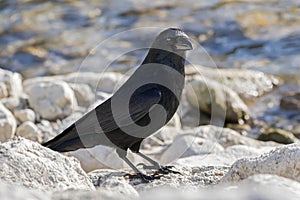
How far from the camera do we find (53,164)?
14.3ft

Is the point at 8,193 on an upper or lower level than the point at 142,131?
upper

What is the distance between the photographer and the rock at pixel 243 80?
13.1 meters

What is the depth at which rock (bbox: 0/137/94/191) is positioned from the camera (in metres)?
4.11

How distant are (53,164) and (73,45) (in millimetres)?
11590

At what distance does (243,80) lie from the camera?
13.5 meters

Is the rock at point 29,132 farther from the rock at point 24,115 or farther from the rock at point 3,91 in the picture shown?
the rock at point 3,91

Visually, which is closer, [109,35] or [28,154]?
[28,154]

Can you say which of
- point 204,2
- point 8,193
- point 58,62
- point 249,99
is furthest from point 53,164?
point 204,2

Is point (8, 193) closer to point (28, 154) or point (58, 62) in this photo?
point (28, 154)

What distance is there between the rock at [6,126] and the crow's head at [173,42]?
3.25 metres

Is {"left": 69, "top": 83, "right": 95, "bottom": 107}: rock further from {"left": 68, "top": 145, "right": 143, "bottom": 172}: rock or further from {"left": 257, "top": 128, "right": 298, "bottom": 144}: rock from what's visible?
{"left": 68, "top": 145, "right": 143, "bottom": 172}: rock

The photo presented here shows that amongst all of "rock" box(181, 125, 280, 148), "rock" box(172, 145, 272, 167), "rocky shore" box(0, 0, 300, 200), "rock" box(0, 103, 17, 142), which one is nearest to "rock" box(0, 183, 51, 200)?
"rocky shore" box(0, 0, 300, 200)

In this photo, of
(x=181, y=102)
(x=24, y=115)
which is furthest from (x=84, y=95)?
(x=181, y=102)

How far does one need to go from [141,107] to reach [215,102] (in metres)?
5.57
